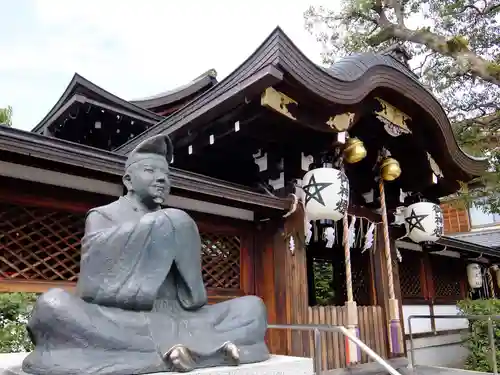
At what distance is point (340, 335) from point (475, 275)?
7.47m

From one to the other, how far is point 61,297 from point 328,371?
432cm

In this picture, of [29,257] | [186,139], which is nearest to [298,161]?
[186,139]

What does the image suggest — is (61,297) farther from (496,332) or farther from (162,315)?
(496,332)

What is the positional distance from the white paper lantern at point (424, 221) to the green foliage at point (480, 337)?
98.0 inches

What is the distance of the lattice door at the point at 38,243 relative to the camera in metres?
4.53

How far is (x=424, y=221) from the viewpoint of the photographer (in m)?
7.39

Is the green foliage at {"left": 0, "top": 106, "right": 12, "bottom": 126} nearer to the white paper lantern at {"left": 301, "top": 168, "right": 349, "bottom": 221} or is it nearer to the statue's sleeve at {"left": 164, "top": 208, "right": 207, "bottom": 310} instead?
the white paper lantern at {"left": 301, "top": 168, "right": 349, "bottom": 221}

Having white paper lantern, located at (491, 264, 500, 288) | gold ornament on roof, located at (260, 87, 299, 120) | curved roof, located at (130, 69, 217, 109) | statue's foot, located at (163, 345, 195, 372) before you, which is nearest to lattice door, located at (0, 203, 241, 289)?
gold ornament on roof, located at (260, 87, 299, 120)

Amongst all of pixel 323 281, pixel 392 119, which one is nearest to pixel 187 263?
pixel 392 119

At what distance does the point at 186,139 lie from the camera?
6082 mm

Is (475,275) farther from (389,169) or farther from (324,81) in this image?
(324,81)

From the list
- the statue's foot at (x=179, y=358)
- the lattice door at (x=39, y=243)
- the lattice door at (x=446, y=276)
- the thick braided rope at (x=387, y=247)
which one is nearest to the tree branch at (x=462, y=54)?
the thick braided rope at (x=387, y=247)

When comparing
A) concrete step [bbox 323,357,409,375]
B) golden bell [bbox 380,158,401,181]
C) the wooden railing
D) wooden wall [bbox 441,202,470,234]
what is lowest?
concrete step [bbox 323,357,409,375]

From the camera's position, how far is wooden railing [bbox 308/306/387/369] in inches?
234
